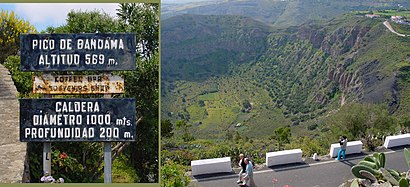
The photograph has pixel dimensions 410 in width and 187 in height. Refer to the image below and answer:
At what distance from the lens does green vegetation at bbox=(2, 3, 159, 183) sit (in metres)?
9.62

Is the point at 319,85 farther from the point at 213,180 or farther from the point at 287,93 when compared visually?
the point at 213,180

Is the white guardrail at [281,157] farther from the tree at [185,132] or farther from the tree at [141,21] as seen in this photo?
the tree at [185,132]

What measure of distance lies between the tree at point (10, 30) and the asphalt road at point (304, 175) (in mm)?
5971

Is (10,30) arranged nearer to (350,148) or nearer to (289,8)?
(350,148)

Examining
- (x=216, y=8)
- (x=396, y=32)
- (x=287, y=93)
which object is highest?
(x=216, y=8)

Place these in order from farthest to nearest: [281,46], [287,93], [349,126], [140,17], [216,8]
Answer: [216,8] → [281,46] → [287,93] → [349,126] → [140,17]

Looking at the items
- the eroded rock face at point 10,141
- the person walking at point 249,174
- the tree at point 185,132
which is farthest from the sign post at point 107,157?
the tree at point 185,132

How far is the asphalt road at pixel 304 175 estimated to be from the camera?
8977 mm

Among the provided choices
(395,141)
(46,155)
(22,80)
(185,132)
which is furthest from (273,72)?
(46,155)

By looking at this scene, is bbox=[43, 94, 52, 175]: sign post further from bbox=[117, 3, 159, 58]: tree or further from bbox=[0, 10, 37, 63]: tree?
bbox=[0, 10, 37, 63]: tree

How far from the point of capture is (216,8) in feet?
408

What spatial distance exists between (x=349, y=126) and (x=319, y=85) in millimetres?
52203

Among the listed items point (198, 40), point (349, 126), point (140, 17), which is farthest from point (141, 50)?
point (198, 40)

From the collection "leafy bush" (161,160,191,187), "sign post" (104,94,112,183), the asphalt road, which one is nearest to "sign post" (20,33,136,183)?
"sign post" (104,94,112,183)
